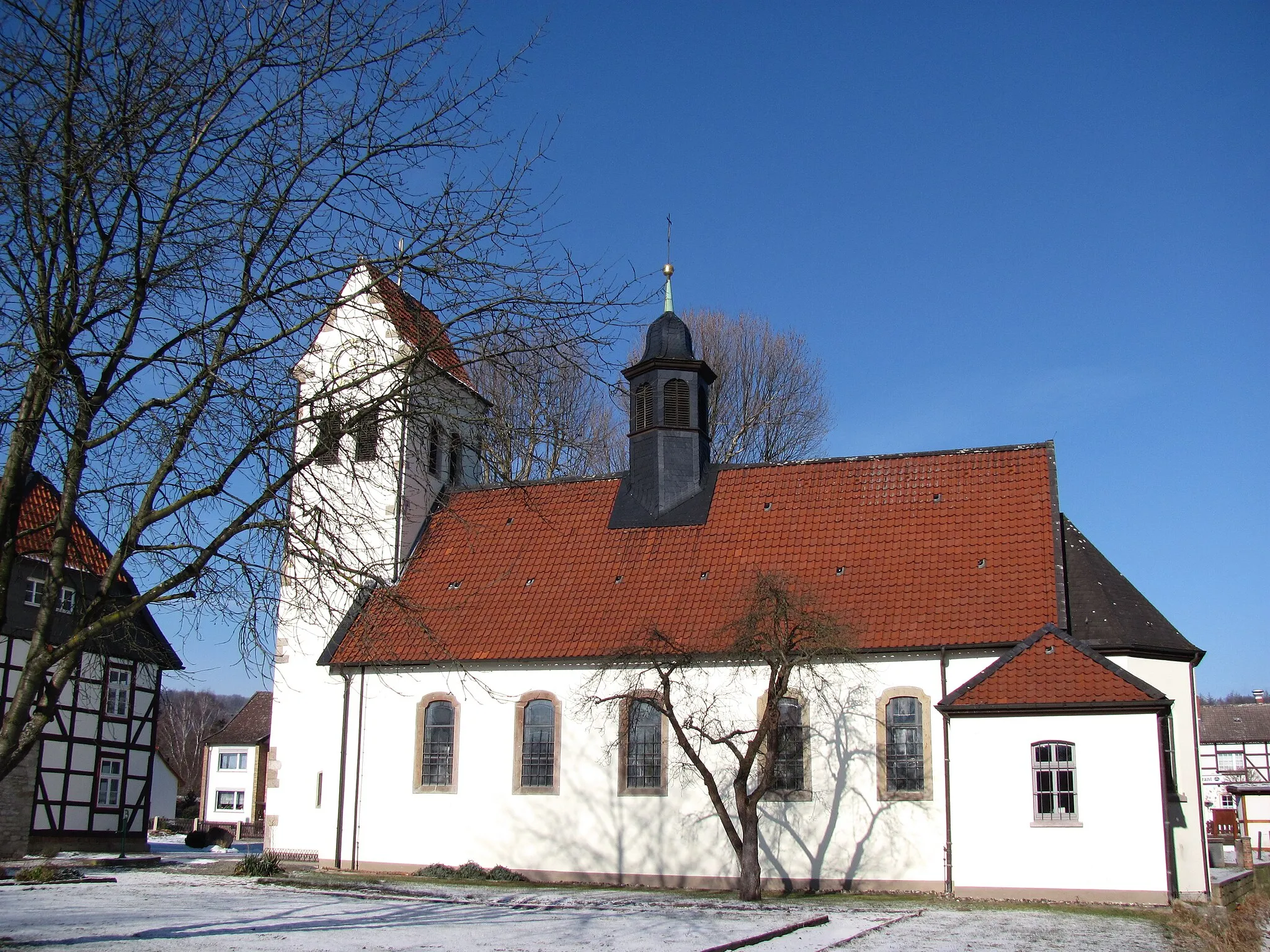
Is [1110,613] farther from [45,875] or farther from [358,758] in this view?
[45,875]

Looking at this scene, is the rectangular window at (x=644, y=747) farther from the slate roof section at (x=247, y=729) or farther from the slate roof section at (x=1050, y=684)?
the slate roof section at (x=247, y=729)

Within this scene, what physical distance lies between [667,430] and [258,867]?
34.8 ft

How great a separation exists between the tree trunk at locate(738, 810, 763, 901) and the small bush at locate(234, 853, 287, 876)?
795 centimetres

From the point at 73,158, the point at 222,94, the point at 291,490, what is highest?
the point at 222,94

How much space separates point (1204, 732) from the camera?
184ft

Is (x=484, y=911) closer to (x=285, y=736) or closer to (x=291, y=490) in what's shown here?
(x=291, y=490)

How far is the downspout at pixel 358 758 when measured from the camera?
21128mm

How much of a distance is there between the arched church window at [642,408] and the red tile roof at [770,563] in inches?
50.9

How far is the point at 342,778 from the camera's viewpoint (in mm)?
21469

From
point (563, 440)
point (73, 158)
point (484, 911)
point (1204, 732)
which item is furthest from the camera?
point (1204, 732)

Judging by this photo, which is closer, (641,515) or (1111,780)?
(1111,780)

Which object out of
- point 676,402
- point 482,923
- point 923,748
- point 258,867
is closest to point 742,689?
point 923,748

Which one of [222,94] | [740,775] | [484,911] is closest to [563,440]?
[222,94]

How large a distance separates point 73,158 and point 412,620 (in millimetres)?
3606
